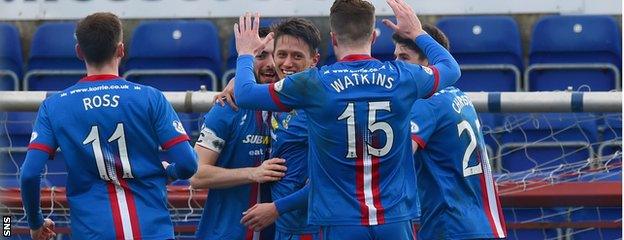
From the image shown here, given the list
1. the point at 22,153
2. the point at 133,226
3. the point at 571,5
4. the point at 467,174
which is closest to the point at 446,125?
the point at 467,174

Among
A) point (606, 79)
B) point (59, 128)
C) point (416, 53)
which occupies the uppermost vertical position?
point (606, 79)

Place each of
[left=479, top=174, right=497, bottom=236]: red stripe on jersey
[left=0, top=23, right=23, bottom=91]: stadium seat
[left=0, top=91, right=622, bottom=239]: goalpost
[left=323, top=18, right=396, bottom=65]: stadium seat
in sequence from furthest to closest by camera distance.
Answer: [left=0, top=23, right=23, bottom=91]: stadium seat, [left=323, top=18, right=396, bottom=65]: stadium seat, [left=0, top=91, right=622, bottom=239]: goalpost, [left=479, top=174, right=497, bottom=236]: red stripe on jersey

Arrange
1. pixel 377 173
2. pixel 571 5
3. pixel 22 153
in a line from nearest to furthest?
pixel 377 173
pixel 22 153
pixel 571 5

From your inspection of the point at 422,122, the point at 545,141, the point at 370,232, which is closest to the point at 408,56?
the point at 422,122

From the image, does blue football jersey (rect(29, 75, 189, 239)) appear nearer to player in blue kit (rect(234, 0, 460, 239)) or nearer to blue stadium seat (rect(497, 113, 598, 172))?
player in blue kit (rect(234, 0, 460, 239))

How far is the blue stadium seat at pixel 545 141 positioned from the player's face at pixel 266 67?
8.77 ft

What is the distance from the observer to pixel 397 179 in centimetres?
554

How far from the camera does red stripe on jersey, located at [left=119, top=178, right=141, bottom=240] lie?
18.4 ft

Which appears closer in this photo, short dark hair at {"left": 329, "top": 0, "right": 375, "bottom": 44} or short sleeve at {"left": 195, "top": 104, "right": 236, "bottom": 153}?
short dark hair at {"left": 329, "top": 0, "right": 375, "bottom": 44}

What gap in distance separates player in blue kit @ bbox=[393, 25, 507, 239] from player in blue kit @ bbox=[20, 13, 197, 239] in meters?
1.09

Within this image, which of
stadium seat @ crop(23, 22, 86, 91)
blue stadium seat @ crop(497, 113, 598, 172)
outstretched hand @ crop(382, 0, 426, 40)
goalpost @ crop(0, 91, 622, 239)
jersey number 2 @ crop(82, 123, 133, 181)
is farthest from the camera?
stadium seat @ crop(23, 22, 86, 91)

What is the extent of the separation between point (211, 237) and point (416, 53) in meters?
1.19

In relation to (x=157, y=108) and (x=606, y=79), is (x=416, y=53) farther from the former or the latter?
(x=606, y=79)

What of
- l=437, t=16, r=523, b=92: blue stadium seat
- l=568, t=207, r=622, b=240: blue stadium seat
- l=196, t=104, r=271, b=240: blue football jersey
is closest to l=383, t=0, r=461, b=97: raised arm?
l=196, t=104, r=271, b=240: blue football jersey
